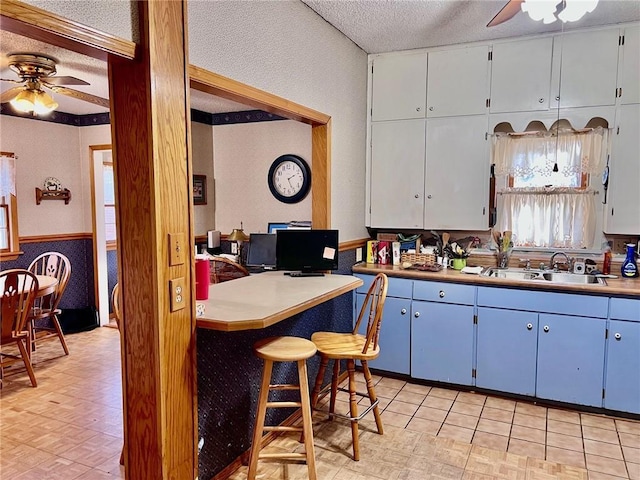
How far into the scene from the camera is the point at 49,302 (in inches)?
190

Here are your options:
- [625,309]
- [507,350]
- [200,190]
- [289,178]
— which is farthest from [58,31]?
[200,190]

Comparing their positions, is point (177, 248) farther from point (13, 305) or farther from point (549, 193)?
point (549, 193)

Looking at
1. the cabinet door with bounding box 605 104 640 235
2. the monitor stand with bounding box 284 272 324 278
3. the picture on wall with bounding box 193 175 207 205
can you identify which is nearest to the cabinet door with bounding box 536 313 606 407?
the cabinet door with bounding box 605 104 640 235

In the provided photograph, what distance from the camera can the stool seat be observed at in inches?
85.7

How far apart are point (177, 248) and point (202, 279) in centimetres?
39

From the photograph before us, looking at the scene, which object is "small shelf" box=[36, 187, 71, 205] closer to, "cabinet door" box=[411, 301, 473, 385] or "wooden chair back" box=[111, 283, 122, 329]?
"wooden chair back" box=[111, 283, 122, 329]

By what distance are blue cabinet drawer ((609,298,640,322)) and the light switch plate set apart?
2659mm

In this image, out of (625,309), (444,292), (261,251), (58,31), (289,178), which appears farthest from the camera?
(289,178)

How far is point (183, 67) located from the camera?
1.92 metres

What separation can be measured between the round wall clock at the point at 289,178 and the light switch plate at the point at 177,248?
3.03 metres

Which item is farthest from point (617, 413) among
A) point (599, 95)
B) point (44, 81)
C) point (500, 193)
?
point (44, 81)

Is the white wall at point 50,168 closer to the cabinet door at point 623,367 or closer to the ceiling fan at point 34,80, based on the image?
the ceiling fan at point 34,80

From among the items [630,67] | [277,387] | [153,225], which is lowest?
[277,387]

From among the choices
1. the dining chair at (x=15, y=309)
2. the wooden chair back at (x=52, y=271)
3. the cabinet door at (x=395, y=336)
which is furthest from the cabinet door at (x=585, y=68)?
the wooden chair back at (x=52, y=271)
